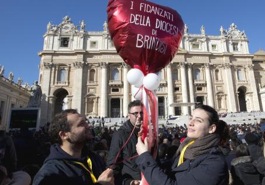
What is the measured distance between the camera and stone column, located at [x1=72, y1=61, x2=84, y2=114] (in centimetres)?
3559

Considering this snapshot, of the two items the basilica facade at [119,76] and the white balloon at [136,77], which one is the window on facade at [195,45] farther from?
the white balloon at [136,77]

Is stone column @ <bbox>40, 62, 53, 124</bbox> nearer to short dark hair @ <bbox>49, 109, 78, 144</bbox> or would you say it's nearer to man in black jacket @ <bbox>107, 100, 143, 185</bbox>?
man in black jacket @ <bbox>107, 100, 143, 185</bbox>

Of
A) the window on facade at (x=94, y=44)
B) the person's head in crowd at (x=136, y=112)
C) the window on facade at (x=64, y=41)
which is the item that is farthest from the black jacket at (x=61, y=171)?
the window on facade at (x=64, y=41)

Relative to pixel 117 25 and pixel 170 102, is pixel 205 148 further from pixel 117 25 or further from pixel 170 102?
pixel 170 102

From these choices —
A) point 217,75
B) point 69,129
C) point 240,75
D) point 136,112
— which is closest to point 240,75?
point 240,75

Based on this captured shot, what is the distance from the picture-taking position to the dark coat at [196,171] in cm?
162

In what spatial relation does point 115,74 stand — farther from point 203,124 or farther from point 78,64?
point 203,124

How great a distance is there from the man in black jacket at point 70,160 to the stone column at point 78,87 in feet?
111

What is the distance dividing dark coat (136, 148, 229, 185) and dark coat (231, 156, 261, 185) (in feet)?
6.53

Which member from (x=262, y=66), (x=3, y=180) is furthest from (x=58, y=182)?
(x=262, y=66)

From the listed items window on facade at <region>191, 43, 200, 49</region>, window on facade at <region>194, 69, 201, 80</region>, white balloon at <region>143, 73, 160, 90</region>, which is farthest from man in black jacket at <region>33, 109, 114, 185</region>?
window on facade at <region>191, 43, 200, 49</region>

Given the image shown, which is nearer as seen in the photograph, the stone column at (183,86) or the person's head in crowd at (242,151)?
the person's head in crowd at (242,151)

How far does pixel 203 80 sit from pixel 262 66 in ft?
50.2

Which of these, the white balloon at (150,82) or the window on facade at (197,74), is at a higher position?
the window on facade at (197,74)
